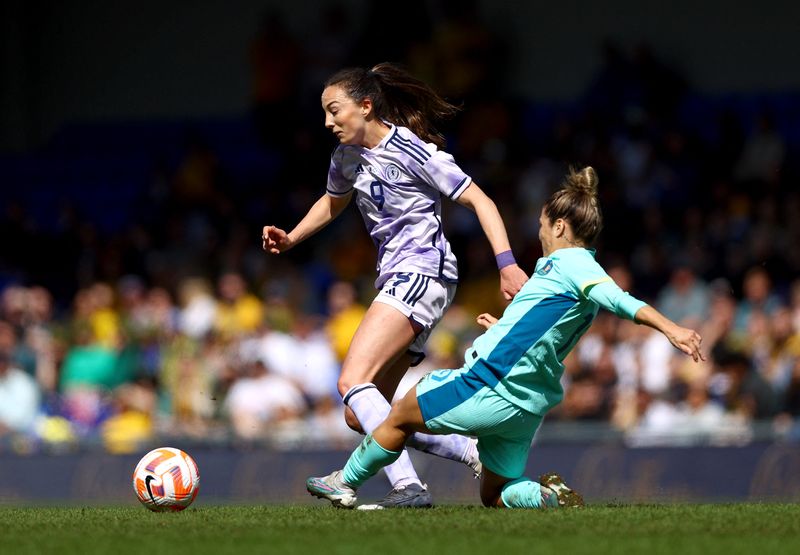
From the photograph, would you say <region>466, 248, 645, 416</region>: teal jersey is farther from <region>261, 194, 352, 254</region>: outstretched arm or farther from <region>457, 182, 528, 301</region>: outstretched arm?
<region>261, 194, 352, 254</region>: outstretched arm

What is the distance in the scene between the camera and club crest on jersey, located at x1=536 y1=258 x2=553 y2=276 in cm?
655

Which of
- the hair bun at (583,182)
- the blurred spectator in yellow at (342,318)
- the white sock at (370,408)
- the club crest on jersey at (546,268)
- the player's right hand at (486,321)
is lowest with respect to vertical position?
the white sock at (370,408)

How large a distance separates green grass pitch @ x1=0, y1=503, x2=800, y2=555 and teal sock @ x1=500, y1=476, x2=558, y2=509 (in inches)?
6.6

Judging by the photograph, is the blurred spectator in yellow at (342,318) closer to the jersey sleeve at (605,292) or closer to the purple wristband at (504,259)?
the purple wristband at (504,259)

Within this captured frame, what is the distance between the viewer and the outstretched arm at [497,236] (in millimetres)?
6477

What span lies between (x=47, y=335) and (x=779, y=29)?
9.16 m

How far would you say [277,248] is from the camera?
7.57 metres

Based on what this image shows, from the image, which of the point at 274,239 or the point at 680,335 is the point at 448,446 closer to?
the point at 274,239

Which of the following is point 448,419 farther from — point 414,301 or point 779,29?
point 779,29

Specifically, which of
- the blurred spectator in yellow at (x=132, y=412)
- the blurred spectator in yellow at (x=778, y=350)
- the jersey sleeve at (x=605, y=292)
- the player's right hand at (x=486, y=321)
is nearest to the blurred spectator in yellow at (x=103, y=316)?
the blurred spectator in yellow at (x=132, y=412)

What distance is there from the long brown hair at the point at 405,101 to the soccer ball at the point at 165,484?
2.05 m

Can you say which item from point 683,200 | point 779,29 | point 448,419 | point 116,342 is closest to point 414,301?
point 448,419

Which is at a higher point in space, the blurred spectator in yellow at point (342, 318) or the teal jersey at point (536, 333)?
the blurred spectator in yellow at point (342, 318)

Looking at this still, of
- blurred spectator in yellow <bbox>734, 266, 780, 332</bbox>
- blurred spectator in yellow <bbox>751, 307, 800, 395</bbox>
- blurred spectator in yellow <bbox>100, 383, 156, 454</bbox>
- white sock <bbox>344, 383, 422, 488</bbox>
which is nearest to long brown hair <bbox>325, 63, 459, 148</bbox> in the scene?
white sock <bbox>344, 383, 422, 488</bbox>
